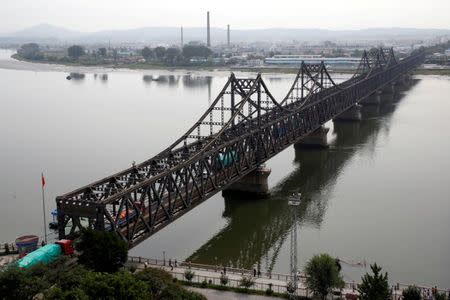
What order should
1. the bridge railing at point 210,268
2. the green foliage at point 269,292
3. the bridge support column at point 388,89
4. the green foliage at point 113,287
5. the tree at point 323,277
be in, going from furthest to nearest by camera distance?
the bridge support column at point 388,89
the bridge railing at point 210,268
the green foliage at point 269,292
the tree at point 323,277
the green foliage at point 113,287

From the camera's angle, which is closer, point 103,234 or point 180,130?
point 103,234

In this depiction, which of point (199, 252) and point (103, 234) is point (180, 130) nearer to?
point (199, 252)

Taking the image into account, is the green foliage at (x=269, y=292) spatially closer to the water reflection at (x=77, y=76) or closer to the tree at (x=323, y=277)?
the tree at (x=323, y=277)

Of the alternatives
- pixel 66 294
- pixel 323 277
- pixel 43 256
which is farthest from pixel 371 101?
pixel 66 294

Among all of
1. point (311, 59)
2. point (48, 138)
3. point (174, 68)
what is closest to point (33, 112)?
point (48, 138)

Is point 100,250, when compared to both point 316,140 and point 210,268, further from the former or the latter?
point 316,140

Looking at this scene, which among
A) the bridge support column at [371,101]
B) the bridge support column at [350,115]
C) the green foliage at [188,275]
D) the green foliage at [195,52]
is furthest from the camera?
the green foliage at [195,52]

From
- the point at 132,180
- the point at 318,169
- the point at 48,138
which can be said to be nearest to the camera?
the point at 132,180

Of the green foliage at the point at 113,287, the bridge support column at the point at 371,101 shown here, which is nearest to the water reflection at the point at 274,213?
the green foliage at the point at 113,287
